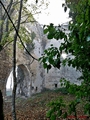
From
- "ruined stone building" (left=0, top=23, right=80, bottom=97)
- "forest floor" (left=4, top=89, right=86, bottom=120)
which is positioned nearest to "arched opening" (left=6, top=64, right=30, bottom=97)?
"ruined stone building" (left=0, top=23, right=80, bottom=97)

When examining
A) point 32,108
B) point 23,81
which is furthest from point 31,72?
point 32,108

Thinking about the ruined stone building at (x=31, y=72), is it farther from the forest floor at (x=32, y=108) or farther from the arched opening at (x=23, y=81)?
the forest floor at (x=32, y=108)

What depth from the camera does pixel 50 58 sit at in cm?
164

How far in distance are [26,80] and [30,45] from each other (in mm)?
3342

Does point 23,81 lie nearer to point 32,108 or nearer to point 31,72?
point 31,72

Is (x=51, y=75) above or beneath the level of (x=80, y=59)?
above

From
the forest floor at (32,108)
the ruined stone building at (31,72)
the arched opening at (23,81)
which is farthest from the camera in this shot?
the arched opening at (23,81)

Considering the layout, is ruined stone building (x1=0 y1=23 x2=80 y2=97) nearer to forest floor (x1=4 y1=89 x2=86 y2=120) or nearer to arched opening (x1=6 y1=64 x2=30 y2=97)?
arched opening (x1=6 y1=64 x2=30 y2=97)

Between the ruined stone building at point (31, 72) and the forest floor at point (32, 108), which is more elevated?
the ruined stone building at point (31, 72)

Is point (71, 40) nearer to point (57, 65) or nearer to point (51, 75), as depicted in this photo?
point (57, 65)

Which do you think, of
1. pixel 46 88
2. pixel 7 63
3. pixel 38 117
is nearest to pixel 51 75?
pixel 46 88

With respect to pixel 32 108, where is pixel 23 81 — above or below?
above

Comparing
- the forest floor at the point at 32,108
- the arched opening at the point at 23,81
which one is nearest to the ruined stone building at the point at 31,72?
the arched opening at the point at 23,81

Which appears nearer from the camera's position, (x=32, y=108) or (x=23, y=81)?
(x=32, y=108)
